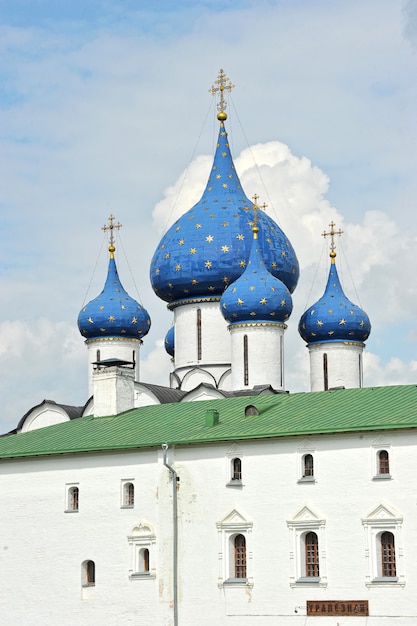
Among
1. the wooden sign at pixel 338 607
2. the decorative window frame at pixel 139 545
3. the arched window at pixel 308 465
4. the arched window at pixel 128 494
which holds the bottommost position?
the wooden sign at pixel 338 607

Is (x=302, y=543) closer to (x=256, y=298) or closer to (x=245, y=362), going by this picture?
(x=245, y=362)

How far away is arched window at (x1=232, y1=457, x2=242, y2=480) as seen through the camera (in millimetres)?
32125

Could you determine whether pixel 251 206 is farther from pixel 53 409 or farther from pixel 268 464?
pixel 268 464

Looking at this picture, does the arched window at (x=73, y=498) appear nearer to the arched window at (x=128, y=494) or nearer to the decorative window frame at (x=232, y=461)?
the arched window at (x=128, y=494)

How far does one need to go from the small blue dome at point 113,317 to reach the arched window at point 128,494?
15715mm

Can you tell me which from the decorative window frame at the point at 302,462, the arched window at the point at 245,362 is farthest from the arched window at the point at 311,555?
the arched window at the point at 245,362

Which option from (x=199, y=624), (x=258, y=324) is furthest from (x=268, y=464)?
(x=258, y=324)

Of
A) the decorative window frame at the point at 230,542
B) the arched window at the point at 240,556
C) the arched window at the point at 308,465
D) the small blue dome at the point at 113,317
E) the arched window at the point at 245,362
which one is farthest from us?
the small blue dome at the point at 113,317

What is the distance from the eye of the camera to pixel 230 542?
105ft

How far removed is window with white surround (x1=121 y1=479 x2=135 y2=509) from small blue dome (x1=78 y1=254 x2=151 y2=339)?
15711 mm

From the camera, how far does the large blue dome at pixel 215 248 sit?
4778cm

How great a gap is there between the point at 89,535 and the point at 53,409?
13514 mm

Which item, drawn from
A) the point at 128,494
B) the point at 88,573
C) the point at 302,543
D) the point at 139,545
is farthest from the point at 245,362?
the point at 302,543

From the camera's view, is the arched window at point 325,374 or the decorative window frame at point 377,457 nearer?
the decorative window frame at point 377,457
